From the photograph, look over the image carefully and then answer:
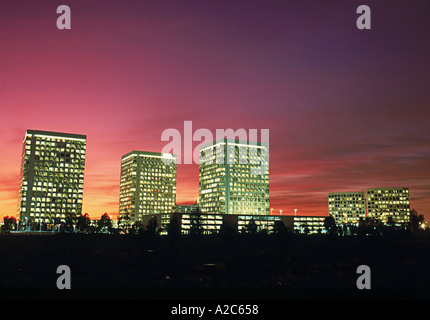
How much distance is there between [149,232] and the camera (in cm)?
17112

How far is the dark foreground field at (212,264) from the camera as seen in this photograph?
74.1 meters

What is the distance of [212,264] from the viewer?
10750cm

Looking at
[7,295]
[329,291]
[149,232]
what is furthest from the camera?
[149,232]

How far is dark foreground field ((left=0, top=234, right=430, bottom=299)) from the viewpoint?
243 feet
